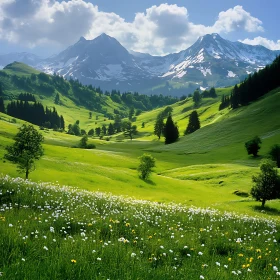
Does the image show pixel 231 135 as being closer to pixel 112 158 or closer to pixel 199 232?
pixel 112 158

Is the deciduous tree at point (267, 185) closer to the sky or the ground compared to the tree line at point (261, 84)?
closer to the ground

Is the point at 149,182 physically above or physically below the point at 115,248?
below

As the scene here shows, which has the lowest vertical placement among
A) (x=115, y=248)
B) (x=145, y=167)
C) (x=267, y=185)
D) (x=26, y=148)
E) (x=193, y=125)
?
(x=145, y=167)

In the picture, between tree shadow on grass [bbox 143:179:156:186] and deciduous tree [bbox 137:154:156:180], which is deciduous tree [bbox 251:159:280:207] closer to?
tree shadow on grass [bbox 143:179:156:186]

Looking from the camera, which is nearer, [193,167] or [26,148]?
Answer: [26,148]

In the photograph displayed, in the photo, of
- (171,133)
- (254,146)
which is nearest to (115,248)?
(254,146)

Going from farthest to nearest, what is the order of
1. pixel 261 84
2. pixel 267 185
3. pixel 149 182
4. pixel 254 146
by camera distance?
pixel 261 84, pixel 254 146, pixel 149 182, pixel 267 185

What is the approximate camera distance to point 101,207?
44.4 ft

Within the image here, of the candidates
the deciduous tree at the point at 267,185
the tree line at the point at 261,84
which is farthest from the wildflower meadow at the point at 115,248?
the tree line at the point at 261,84

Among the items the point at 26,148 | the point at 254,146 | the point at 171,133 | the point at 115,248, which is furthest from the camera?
the point at 171,133

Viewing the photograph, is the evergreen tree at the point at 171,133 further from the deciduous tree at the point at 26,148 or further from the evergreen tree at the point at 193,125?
the deciduous tree at the point at 26,148

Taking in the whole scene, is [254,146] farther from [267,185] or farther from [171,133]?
[171,133]

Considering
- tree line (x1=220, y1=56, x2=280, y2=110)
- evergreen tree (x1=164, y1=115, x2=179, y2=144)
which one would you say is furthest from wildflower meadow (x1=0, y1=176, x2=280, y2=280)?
tree line (x1=220, y1=56, x2=280, y2=110)

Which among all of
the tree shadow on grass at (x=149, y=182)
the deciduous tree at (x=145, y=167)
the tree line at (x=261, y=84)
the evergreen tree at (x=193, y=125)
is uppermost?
the tree line at (x=261, y=84)
